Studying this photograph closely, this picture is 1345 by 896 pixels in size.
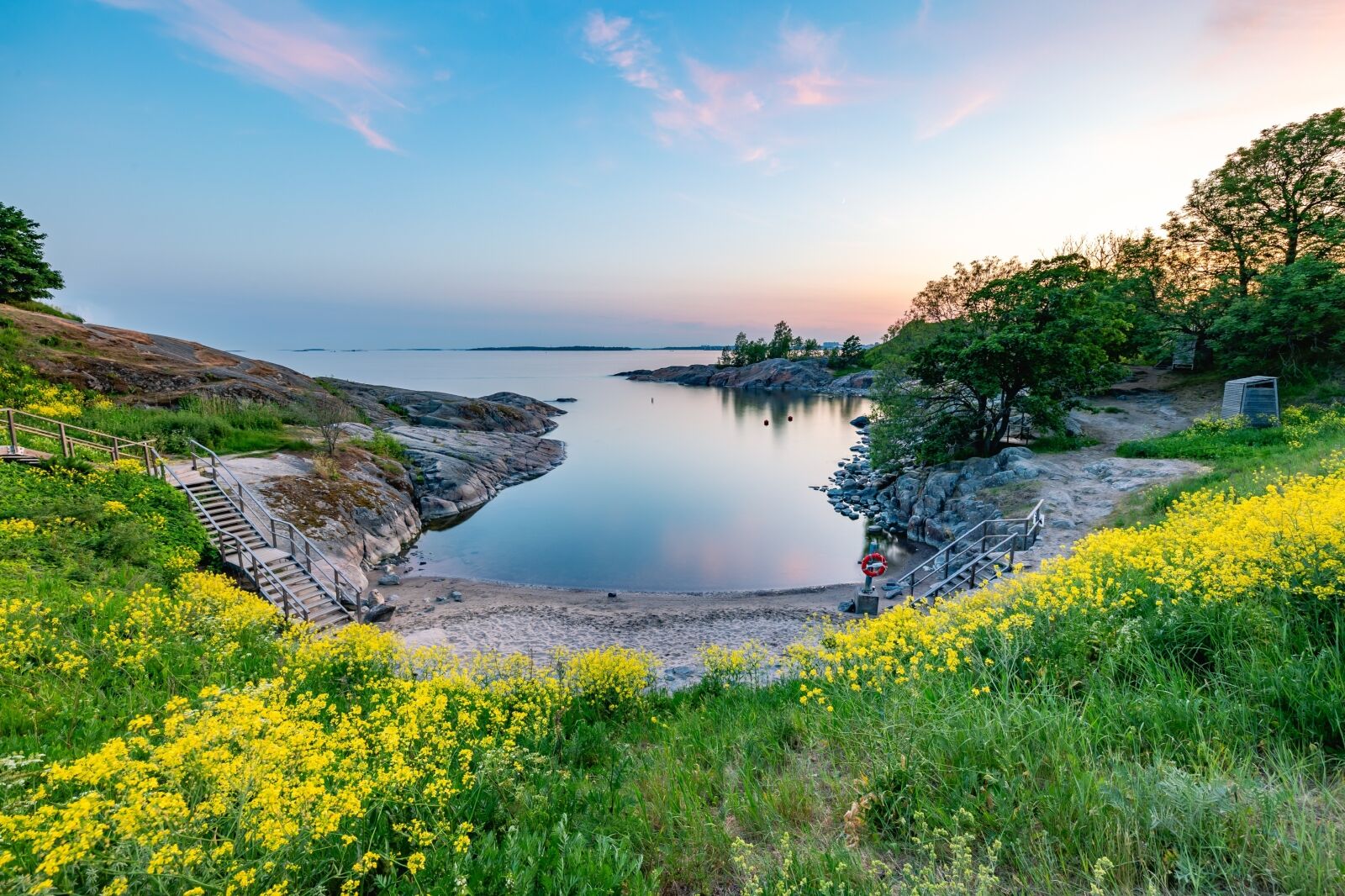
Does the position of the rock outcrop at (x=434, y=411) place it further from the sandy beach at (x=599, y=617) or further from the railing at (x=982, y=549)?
the railing at (x=982, y=549)

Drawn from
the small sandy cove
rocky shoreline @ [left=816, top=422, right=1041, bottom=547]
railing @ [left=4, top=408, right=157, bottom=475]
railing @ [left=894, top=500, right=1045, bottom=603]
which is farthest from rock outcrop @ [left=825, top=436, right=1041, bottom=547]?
railing @ [left=4, top=408, right=157, bottom=475]

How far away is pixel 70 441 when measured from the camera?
51.1 feet

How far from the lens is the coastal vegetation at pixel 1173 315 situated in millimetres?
25578

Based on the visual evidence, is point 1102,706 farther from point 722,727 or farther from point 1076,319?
point 1076,319

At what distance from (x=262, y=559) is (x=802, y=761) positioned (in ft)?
56.3

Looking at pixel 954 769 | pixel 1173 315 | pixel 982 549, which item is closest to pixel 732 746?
pixel 954 769

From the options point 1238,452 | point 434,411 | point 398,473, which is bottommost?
point 398,473

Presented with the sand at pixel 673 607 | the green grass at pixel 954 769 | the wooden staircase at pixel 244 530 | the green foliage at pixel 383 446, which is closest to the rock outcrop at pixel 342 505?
the sand at pixel 673 607

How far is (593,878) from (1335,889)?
174 inches

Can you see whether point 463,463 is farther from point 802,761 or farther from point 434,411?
point 802,761

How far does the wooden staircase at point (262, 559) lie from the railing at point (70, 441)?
1471 mm

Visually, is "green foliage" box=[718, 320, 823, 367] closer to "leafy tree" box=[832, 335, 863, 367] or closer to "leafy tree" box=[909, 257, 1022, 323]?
"leafy tree" box=[832, 335, 863, 367]

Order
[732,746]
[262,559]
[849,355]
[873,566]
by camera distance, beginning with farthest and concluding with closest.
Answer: [849,355] < [873,566] < [262,559] < [732,746]

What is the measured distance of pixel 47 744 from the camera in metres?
5.18
